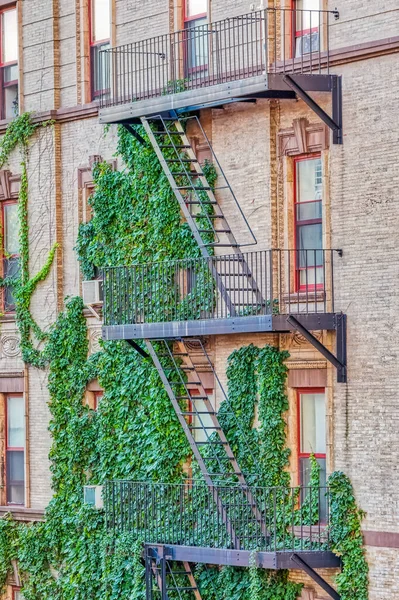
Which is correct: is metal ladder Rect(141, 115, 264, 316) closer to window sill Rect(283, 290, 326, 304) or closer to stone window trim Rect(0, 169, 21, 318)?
window sill Rect(283, 290, 326, 304)

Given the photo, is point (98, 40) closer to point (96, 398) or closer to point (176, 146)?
point (176, 146)

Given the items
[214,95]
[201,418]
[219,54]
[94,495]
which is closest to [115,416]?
[94,495]

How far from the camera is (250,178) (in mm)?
30391

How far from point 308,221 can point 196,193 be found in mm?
2041

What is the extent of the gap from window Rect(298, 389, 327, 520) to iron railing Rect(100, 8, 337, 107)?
5.25m

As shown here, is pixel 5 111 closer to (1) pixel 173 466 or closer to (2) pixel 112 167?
(2) pixel 112 167

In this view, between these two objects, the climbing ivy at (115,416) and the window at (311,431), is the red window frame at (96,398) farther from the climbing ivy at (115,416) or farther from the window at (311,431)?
the window at (311,431)

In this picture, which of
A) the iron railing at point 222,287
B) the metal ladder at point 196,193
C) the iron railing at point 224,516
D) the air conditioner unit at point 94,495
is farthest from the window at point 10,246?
the iron railing at point 224,516

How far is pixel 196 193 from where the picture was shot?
100 ft

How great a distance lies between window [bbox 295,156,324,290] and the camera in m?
29.5

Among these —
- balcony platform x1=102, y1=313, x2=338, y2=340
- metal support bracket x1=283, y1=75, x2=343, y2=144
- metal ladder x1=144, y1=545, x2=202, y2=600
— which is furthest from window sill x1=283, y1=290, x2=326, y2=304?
metal ladder x1=144, y1=545, x2=202, y2=600

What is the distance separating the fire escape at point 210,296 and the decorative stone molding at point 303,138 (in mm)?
418

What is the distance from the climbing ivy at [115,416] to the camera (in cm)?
2994

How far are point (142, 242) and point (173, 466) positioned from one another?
13.0ft
